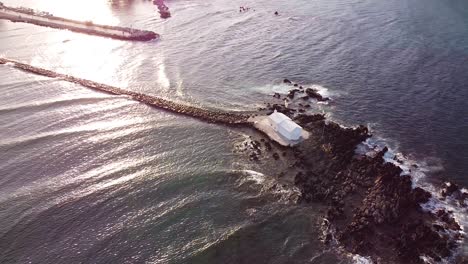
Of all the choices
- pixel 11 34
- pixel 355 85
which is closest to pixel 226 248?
pixel 355 85

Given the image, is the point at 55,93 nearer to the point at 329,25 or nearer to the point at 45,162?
the point at 45,162

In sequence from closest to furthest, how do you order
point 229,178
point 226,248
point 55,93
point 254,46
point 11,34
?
point 226,248 < point 229,178 < point 55,93 < point 254,46 < point 11,34

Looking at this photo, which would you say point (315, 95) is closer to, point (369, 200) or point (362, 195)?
point (362, 195)

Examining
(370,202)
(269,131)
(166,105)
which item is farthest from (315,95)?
(370,202)

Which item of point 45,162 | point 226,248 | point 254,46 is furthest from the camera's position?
point 254,46

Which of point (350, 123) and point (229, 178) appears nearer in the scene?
point (229, 178)

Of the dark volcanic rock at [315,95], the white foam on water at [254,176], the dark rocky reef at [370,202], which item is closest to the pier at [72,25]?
the dark volcanic rock at [315,95]

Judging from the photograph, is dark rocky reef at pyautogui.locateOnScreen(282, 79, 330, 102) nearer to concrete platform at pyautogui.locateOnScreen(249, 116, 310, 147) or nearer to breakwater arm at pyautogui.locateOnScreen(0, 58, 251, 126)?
concrete platform at pyautogui.locateOnScreen(249, 116, 310, 147)

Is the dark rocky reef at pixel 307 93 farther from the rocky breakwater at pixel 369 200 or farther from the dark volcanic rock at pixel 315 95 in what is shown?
the rocky breakwater at pixel 369 200
